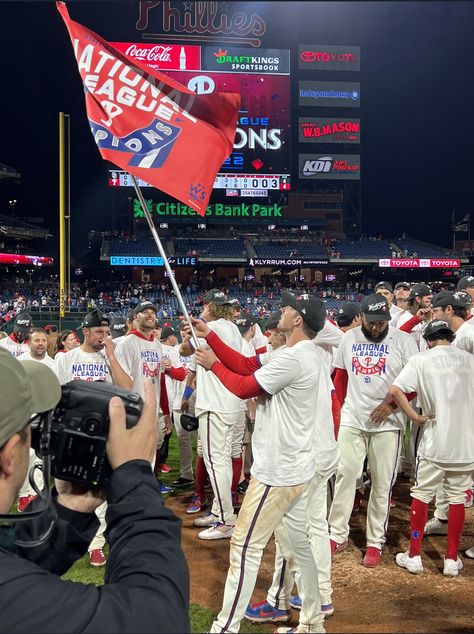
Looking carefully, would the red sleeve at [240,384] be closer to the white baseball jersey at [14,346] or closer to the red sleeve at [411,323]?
the red sleeve at [411,323]

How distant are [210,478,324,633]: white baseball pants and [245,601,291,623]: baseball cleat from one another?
0.37 m

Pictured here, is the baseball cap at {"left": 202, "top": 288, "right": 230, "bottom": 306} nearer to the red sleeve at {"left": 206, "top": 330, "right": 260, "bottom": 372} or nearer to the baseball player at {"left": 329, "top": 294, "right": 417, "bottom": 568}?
the baseball player at {"left": 329, "top": 294, "right": 417, "bottom": 568}

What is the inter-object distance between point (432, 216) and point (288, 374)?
2163 inches

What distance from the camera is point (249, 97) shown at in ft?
117

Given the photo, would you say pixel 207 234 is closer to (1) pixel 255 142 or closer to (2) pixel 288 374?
(1) pixel 255 142

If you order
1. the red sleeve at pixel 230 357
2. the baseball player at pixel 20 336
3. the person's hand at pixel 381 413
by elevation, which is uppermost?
the red sleeve at pixel 230 357

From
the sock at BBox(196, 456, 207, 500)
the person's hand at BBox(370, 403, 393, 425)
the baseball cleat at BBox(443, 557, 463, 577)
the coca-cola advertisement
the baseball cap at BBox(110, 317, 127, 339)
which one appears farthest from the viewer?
the coca-cola advertisement

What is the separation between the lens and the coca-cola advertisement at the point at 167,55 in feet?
113

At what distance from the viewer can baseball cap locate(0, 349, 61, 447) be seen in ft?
3.63

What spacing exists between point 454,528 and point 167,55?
35.4 meters

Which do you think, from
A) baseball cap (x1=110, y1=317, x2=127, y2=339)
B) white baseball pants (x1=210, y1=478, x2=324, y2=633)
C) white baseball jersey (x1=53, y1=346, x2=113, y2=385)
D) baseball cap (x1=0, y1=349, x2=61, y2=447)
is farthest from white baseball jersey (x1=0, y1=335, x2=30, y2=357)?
baseball cap (x1=0, y1=349, x2=61, y2=447)

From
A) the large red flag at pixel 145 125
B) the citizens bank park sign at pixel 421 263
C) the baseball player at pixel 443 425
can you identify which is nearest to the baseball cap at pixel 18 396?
the large red flag at pixel 145 125

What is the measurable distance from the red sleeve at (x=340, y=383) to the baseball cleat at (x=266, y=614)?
189 cm

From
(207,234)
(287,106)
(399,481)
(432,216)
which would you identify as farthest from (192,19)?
(399,481)
